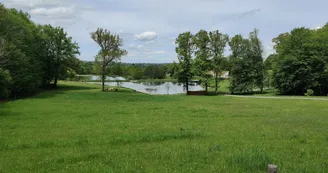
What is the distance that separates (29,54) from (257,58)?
44217 millimetres

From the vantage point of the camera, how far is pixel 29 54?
173 feet

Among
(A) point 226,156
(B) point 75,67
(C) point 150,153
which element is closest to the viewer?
(A) point 226,156

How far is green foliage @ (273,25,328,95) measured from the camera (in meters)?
57.2

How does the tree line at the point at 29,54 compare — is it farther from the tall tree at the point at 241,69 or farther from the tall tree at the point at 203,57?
the tall tree at the point at 241,69

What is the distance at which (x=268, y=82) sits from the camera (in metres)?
67.6

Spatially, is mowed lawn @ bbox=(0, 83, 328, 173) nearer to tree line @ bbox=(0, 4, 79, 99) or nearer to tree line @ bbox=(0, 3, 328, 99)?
tree line @ bbox=(0, 4, 79, 99)

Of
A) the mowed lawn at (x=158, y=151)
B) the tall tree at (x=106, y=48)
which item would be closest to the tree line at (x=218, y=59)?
the tall tree at (x=106, y=48)

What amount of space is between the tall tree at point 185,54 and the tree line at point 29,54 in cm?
2276

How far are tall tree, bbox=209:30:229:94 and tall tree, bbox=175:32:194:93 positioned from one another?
4.26 metres

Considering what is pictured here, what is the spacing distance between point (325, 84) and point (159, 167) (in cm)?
5655

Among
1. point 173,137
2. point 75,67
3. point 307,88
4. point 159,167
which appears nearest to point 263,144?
point 173,137

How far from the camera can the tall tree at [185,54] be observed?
219 ft

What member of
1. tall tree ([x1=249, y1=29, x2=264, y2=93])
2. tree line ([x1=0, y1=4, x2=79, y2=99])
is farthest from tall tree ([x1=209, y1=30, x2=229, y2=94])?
tree line ([x1=0, y1=4, x2=79, y2=99])

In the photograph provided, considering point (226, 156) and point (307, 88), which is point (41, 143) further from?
point (307, 88)
